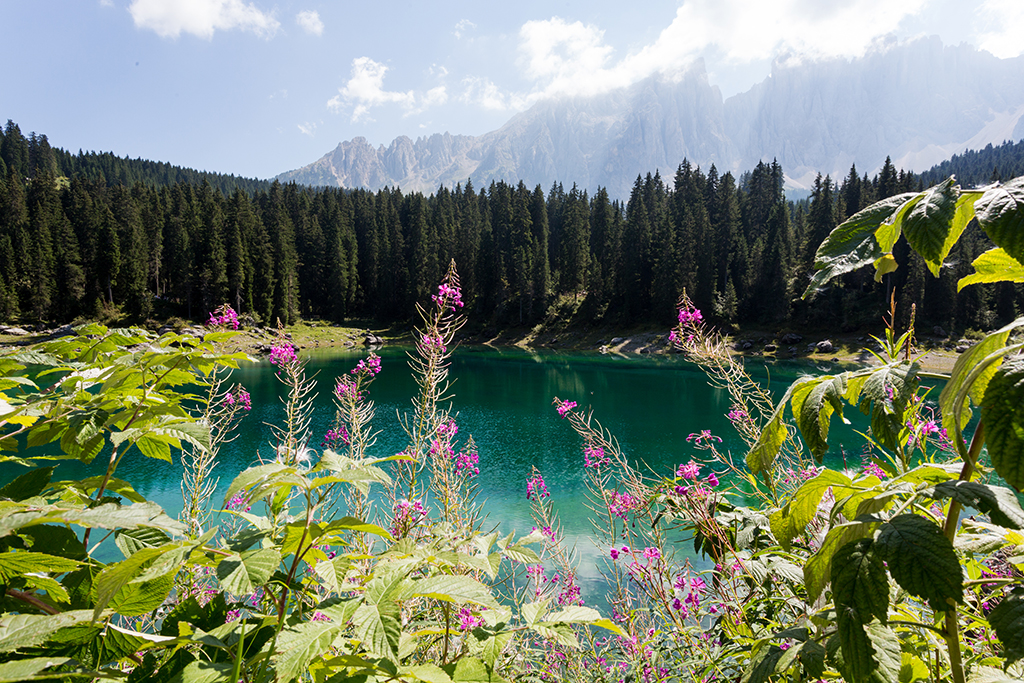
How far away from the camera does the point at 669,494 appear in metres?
1.77

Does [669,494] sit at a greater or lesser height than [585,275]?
lesser

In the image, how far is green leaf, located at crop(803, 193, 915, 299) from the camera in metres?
0.70

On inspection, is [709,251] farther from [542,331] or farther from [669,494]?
[669,494]

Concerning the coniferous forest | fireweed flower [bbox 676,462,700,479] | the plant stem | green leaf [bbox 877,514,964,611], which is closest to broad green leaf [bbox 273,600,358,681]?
green leaf [bbox 877,514,964,611]

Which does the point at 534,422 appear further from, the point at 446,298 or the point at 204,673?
the point at 204,673

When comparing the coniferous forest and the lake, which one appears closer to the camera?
the lake

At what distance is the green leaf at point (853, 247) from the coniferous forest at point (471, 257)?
3810cm

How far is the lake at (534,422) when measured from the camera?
10484 millimetres

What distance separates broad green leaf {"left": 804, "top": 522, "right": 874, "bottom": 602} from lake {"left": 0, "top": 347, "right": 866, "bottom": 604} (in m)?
1.54

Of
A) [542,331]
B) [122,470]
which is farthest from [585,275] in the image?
[122,470]

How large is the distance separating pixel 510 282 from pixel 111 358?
47670 mm

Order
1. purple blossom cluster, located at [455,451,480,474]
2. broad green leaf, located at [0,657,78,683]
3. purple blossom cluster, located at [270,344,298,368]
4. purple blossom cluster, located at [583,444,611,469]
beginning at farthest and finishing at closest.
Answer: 1. purple blossom cluster, located at [270,344,298,368]
2. purple blossom cluster, located at [455,451,480,474]
3. purple blossom cluster, located at [583,444,611,469]
4. broad green leaf, located at [0,657,78,683]

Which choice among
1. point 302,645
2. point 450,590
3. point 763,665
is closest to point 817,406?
point 763,665

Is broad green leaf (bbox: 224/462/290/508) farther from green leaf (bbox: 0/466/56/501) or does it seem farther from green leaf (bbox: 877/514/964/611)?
green leaf (bbox: 877/514/964/611)
